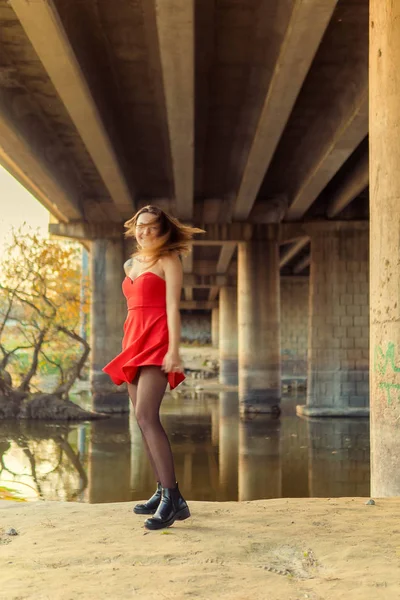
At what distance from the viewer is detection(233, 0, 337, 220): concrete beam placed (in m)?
9.23

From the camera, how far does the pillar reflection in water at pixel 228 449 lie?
10.5m

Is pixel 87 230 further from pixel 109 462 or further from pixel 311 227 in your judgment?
pixel 109 462

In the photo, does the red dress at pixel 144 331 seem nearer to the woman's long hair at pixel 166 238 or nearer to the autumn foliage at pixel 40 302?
the woman's long hair at pixel 166 238

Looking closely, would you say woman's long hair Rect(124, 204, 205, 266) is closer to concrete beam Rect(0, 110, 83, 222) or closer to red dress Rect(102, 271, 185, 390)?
red dress Rect(102, 271, 185, 390)

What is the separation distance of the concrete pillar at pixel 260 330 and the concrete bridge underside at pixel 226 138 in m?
0.04

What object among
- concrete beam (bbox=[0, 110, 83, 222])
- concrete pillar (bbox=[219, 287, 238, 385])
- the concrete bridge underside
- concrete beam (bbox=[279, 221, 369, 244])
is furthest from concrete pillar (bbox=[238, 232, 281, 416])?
concrete pillar (bbox=[219, 287, 238, 385])

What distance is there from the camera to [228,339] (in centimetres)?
3916

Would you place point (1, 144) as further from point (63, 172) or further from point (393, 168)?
point (393, 168)

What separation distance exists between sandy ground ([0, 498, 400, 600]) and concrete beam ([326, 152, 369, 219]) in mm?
12909

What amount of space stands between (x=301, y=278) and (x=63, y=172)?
20.5 metres

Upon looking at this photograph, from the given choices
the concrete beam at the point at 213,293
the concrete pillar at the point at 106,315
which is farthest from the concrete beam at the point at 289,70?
the concrete beam at the point at 213,293

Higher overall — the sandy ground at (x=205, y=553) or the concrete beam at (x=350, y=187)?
the concrete beam at (x=350, y=187)

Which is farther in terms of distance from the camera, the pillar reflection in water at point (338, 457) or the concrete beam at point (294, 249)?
the concrete beam at point (294, 249)

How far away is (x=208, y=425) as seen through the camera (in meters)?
18.4
